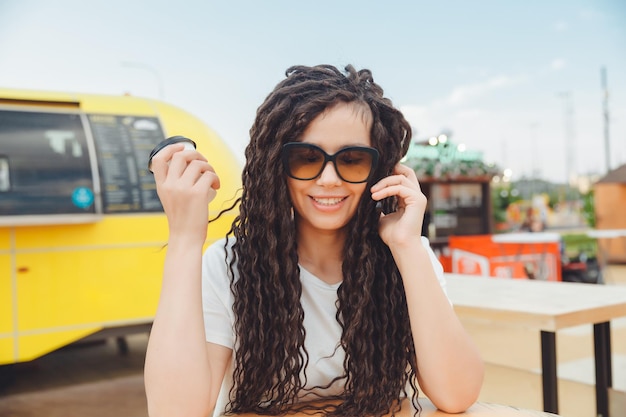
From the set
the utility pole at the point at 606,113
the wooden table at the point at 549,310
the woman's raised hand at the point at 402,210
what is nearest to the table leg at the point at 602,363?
the wooden table at the point at 549,310

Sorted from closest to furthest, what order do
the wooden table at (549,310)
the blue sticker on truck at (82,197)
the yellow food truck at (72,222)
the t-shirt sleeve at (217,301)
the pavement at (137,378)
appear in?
the t-shirt sleeve at (217,301), the wooden table at (549,310), the pavement at (137,378), the yellow food truck at (72,222), the blue sticker on truck at (82,197)

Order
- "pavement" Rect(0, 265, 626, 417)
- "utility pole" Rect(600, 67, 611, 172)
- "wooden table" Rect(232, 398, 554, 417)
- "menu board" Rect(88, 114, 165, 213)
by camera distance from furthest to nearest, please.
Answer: "utility pole" Rect(600, 67, 611, 172) → "menu board" Rect(88, 114, 165, 213) → "pavement" Rect(0, 265, 626, 417) → "wooden table" Rect(232, 398, 554, 417)

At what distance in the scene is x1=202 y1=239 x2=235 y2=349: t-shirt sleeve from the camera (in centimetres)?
128

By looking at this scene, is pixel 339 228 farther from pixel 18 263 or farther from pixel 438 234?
pixel 438 234

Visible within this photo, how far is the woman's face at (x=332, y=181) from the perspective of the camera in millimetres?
1318

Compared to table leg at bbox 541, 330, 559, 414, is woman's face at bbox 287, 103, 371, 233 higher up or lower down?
higher up

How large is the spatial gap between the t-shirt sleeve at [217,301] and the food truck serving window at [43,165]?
3191mm

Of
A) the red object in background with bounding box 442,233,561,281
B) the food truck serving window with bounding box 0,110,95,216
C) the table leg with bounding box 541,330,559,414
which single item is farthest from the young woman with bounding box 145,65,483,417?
the red object in background with bounding box 442,233,561,281

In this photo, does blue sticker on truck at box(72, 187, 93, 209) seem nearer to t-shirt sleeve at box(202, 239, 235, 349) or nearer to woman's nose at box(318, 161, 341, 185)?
t-shirt sleeve at box(202, 239, 235, 349)

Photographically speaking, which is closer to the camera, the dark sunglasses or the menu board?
the dark sunglasses

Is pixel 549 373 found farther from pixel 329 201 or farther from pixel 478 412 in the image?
pixel 329 201

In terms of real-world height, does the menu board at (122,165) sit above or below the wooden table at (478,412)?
above

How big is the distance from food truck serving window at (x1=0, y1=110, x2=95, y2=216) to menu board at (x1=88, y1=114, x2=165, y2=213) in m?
0.12

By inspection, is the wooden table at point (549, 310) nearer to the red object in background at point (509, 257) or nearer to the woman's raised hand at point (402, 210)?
the woman's raised hand at point (402, 210)
